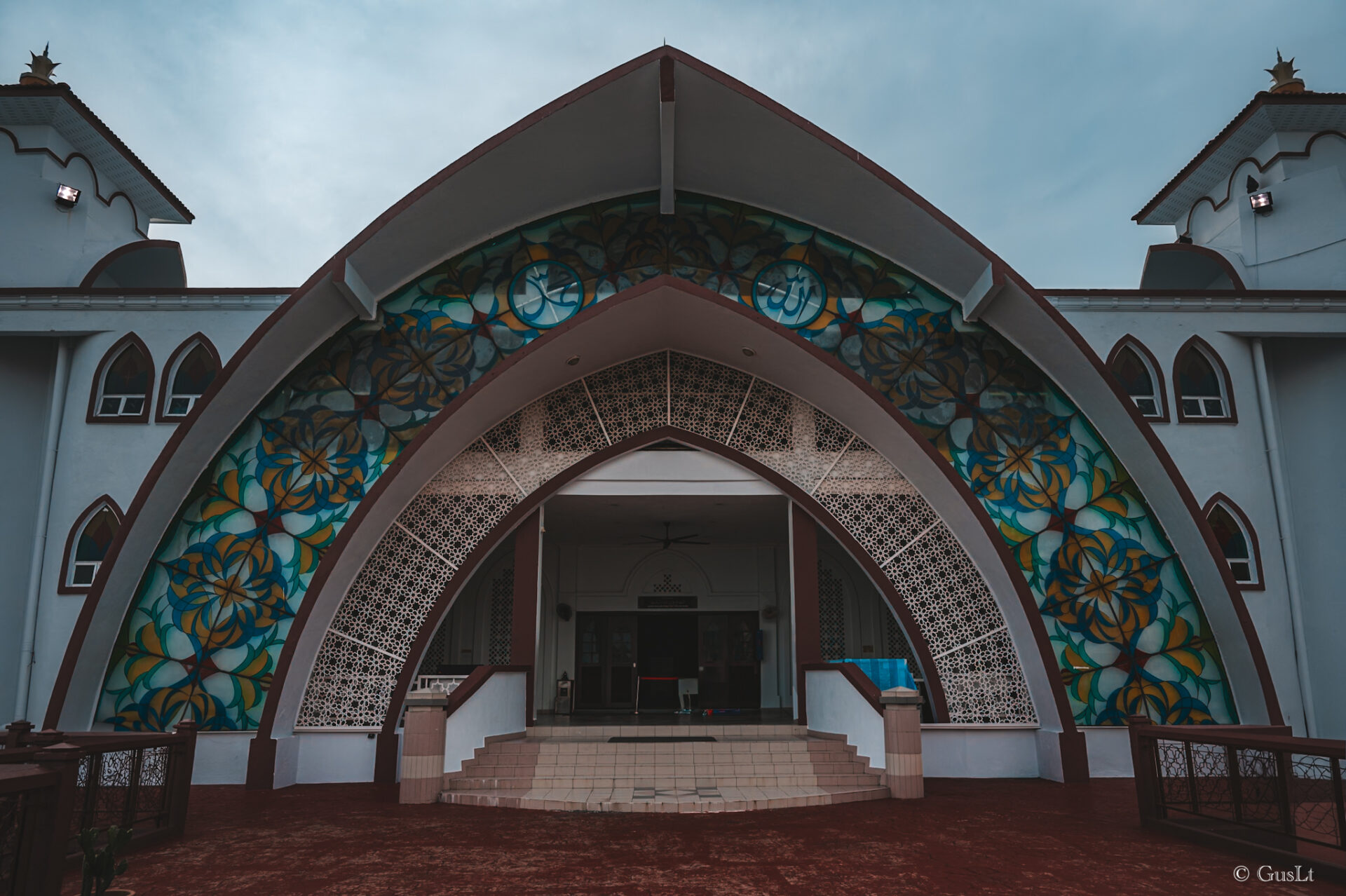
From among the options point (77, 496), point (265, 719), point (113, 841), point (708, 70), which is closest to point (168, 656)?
point (265, 719)

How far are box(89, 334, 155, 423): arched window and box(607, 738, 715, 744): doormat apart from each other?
19.2ft

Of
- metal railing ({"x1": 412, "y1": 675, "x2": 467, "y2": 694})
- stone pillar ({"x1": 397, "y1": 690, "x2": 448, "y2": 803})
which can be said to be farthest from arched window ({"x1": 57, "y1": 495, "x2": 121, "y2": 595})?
stone pillar ({"x1": 397, "y1": 690, "x2": 448, "y2": 803})

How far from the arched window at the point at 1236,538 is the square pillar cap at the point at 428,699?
304 inches

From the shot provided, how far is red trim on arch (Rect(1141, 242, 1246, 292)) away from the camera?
1024cm

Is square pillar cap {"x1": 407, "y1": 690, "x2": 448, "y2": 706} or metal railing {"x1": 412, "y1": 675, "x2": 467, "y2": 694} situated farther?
metal railing {"x1": 412, "y1": 675, "x2": 467, "y2": 694}

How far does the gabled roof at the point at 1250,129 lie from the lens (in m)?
10.2

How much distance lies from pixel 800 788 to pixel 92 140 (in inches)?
416

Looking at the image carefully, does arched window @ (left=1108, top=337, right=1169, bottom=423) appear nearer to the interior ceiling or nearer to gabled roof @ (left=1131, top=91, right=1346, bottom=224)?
gabled roof @ (left=1131, top=91, right=1346, bottom=224)

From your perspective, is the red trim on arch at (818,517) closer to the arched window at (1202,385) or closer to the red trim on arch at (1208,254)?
the arched window at (1202,385)

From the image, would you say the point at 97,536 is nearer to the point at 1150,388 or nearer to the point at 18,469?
the point at 18,469

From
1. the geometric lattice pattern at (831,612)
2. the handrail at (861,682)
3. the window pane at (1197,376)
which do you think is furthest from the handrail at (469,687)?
the window pane at (1197,376)

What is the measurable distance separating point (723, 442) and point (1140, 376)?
4589mm

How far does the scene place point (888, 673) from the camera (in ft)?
31.5

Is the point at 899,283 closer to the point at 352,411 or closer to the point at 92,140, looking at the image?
the point at 352,411
